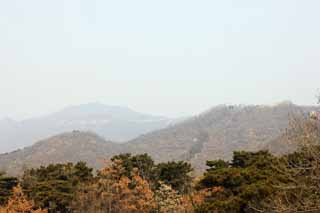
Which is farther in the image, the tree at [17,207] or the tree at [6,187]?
the tree at [6,187]

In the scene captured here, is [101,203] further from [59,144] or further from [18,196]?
[59,144]

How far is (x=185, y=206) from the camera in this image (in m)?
16.9

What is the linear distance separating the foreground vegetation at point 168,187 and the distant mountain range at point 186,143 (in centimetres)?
2644

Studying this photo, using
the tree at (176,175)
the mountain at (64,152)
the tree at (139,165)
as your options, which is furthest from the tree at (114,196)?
the mountain at (64,152)

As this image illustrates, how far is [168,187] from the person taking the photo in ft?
59.1

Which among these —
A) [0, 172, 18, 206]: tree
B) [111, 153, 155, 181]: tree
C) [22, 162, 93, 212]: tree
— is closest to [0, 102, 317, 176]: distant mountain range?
[22, 162, 93, 212]: tree

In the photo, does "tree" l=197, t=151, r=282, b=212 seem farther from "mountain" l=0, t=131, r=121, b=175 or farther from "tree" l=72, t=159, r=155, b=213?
"mountain" l=0, t=131, r=121, b=175

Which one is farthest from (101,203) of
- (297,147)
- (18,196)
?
(297,147)

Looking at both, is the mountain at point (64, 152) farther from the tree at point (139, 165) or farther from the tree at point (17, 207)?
the tree at point (17, 207)

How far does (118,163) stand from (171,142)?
52927 mm

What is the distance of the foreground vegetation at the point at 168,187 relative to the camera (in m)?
10.2

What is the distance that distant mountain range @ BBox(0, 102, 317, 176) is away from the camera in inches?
2179

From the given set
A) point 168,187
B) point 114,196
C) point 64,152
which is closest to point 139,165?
point 114,196

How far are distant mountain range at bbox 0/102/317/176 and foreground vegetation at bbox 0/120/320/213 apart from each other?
86.8 ft
